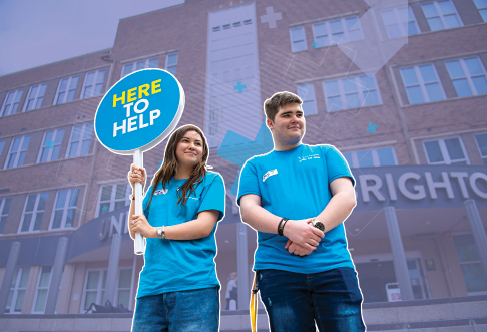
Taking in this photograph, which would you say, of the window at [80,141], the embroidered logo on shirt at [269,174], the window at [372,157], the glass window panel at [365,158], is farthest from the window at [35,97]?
the embroidered logo on shirt at [269,174]

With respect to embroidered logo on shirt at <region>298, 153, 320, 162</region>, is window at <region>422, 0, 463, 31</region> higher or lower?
higher

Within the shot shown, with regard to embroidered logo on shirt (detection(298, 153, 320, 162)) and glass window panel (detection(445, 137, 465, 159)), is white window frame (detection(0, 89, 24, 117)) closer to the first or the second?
embroidered logo on shirt (detection(298, 153, 320, 162))

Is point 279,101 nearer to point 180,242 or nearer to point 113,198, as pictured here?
point 180,242

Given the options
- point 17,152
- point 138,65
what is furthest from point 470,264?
point 17,152

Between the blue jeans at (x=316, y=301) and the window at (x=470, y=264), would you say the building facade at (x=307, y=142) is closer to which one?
the window at (x=470, y=264)

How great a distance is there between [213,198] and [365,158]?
4784 mm

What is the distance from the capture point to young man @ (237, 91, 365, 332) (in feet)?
2.38

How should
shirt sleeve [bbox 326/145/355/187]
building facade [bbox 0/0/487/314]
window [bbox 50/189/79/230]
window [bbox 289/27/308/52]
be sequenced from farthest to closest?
window [bbox 289/27/308/52], window [bbox 50/189/79/230], building facade [bbox 0/0/487/314], shirt sleeve [bbox 326/145/355/187]

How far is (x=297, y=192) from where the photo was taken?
2.86 feet

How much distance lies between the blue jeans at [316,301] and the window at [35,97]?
339 inches

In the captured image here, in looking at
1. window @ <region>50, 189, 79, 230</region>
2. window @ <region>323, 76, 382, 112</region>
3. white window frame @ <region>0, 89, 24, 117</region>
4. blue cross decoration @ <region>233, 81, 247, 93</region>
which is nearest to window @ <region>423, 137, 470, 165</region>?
window @ <region>323, 76, 382, 112</region>

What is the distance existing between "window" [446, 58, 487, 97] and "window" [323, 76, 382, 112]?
1.50 metres

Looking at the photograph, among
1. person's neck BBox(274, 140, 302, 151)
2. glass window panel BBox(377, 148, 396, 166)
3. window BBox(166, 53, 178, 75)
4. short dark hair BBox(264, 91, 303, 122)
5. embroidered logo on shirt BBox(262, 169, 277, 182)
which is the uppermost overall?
window BBox(166, 53, 178, 75)

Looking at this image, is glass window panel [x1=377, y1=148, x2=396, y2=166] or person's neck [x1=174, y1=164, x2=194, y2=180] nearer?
person's neck [x1=174, y1=164, x2=194, y2=180]
